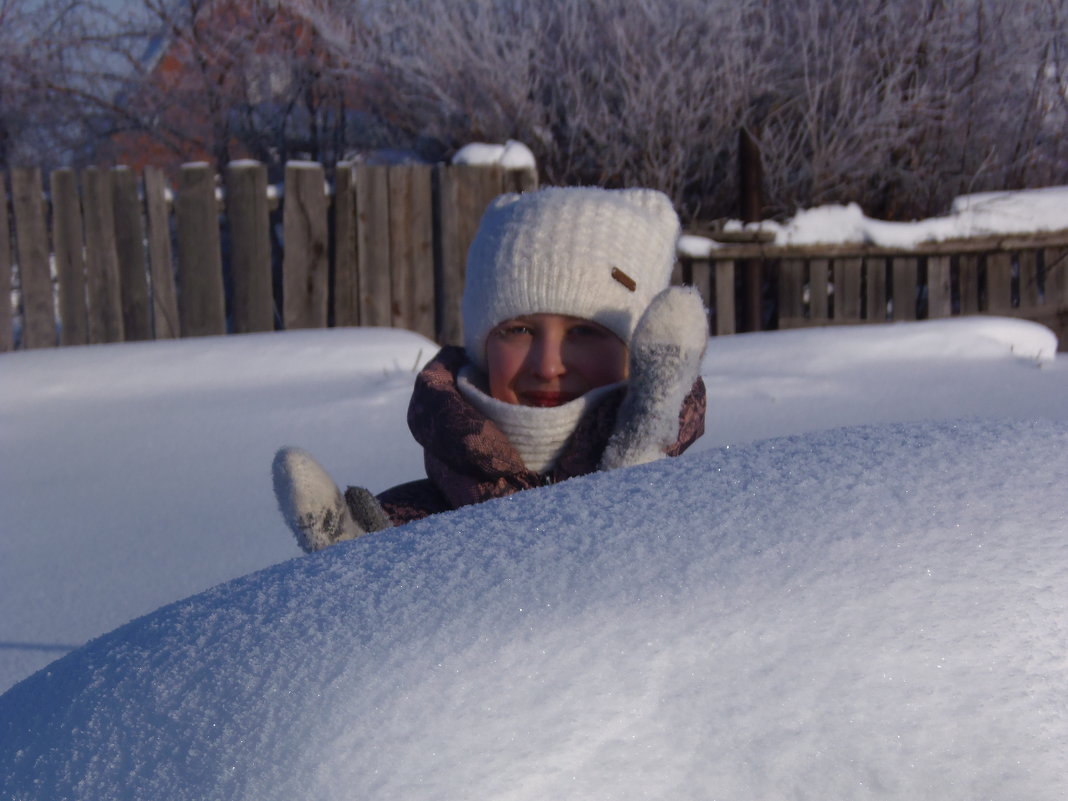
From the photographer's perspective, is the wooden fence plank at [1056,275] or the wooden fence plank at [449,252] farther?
the wooden fence plank at [1056,275]

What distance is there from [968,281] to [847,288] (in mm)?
935

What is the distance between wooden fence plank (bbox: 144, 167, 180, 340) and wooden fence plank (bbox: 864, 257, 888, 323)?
14.0 ft

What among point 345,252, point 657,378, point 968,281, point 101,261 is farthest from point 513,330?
point 968,281

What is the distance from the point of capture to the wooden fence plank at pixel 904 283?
7125mm

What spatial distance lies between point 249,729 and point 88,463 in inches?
130

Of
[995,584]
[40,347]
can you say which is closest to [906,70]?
[40,347]

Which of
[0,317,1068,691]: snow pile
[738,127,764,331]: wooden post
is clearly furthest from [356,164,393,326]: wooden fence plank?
[738,127,764,331]: wooden post

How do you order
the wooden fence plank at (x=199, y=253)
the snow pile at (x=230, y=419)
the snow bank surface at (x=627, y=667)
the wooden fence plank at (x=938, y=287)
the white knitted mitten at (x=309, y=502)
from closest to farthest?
Result: the snow bank surface at (x=627, y=667), the white knitted mitten at (x=309, y=502), the snow pile at (x=230, y=419), the wooden fence plank at (x=199, y=253), the wooden fence plank at (x=938, y=287)

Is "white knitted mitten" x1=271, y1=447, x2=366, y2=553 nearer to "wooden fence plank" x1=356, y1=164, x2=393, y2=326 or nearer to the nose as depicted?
the nose

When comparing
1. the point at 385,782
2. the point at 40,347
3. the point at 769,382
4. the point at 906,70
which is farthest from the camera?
the point at 906,70

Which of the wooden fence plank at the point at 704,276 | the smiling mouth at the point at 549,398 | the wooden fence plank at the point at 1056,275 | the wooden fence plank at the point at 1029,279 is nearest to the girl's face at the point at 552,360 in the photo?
the smiling mouth at the point at 549,398

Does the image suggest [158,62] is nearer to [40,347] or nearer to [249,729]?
[40,347]

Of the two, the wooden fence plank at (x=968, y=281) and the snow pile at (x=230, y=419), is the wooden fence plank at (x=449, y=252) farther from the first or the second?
the wooden fence plank at (x=968, y=281)

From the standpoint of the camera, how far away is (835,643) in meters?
0.79
